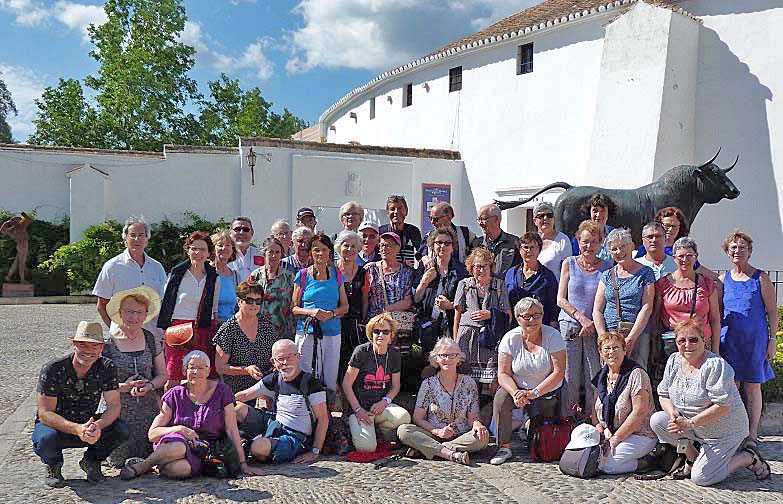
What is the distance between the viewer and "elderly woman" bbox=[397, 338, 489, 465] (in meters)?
5.07

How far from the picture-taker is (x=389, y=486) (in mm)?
4477

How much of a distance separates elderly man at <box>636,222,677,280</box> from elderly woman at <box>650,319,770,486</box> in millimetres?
709

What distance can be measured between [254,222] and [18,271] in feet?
19.1

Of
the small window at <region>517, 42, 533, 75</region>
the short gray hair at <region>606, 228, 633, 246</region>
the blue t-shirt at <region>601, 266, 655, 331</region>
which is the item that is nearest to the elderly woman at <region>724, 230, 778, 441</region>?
the blue t-shirt at <region>601, 266, 655, 331</region>

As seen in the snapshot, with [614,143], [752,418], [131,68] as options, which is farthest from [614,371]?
[131,68]

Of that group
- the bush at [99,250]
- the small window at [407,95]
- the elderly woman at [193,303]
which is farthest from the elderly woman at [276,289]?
the small window at [407,95]

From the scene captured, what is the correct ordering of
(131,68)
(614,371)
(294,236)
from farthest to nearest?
1. (131,68)
2. (294,236)
3. (614,371)

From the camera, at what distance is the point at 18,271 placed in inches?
648

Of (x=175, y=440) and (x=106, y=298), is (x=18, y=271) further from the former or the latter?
(x=175, y=440)

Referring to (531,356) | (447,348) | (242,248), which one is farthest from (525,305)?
(242,248)

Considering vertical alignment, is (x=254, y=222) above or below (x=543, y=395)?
above

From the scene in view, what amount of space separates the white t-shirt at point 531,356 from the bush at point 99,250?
40.6 feet

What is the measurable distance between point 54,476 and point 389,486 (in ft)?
7.19

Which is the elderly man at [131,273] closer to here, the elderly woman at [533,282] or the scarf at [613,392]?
the elderly woman at [533,282]
